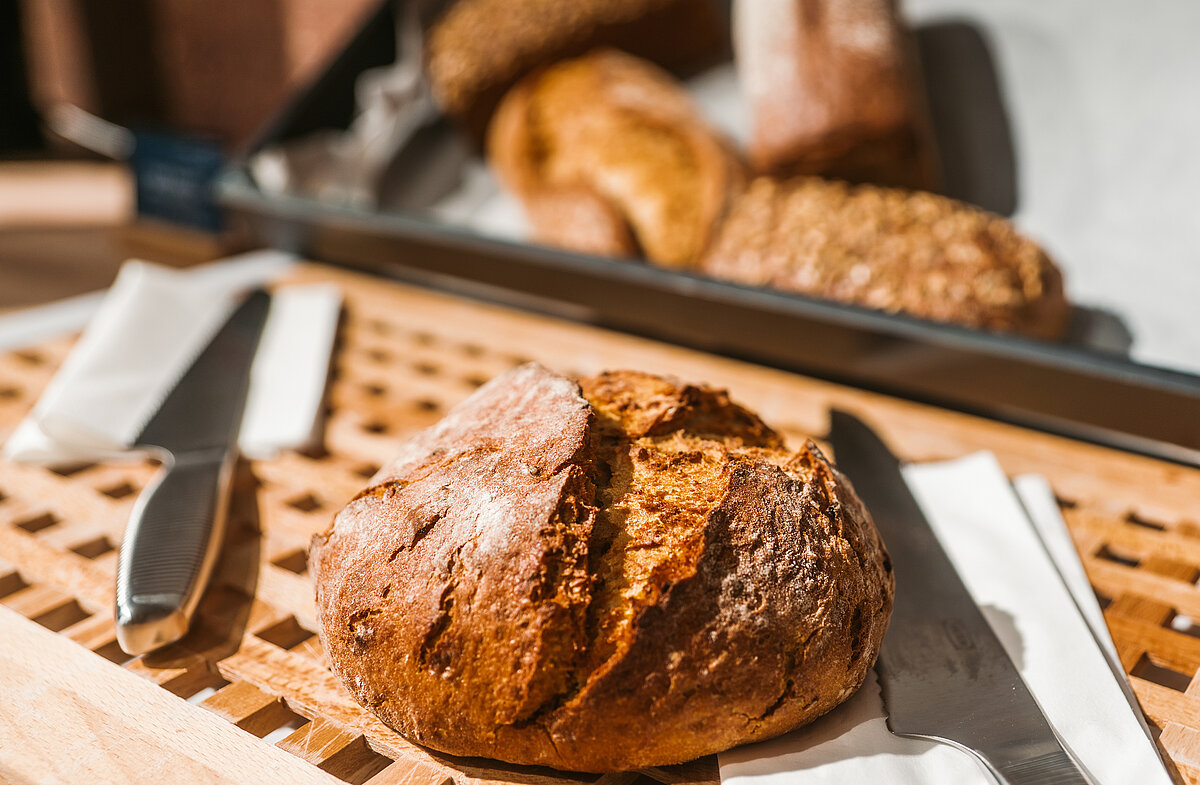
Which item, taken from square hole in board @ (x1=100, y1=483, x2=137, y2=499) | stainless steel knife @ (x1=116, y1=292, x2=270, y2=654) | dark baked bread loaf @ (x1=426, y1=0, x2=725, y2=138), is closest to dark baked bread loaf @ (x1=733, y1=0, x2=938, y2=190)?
dark baked bread loaf @ (x1=426, y1=0, x2=725, y2=138)

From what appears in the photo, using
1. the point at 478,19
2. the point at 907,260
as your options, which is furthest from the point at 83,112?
the point at 907,260

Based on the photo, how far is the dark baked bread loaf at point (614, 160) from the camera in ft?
3.80

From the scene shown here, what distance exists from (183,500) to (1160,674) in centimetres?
68

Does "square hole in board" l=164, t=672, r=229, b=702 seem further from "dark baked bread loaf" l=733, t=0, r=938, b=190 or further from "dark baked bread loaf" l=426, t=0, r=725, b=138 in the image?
"dark baked bread loaf" l=426, t=0, r=725, b=138

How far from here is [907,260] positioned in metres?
0.99

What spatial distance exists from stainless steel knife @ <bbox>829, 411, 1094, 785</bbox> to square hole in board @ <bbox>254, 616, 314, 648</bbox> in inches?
14.8

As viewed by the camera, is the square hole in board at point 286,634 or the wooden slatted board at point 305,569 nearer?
the wooden slatted board at point 305,569

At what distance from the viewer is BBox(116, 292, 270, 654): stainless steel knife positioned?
558mm

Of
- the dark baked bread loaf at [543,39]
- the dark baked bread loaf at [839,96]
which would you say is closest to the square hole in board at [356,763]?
the dark baked bread loaf at [839,96]

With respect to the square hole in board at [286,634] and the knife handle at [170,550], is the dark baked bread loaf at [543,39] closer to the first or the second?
the knife handle at [170,550]

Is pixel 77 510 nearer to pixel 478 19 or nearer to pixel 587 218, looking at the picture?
pixel 587 218

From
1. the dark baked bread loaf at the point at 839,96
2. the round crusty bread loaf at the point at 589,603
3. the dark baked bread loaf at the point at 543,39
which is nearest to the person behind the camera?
the round crusty bread loaf at the point at 589,603

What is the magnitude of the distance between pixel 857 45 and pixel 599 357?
1.80ft

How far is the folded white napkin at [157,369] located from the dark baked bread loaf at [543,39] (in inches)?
19.4
